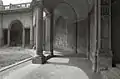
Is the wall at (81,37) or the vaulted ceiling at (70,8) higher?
the vaulted ceiling at (70,8)

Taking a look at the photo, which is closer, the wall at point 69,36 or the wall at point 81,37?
the wall at point 81,37

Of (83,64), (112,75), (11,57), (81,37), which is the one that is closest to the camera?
(112,75)

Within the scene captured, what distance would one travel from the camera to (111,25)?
4.55 meters

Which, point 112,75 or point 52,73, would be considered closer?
point 112,75

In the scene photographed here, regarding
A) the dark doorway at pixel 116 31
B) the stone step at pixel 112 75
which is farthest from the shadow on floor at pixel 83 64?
the dark doorway at pixel 116 31

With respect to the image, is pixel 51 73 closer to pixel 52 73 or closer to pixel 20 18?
pixel 52 73

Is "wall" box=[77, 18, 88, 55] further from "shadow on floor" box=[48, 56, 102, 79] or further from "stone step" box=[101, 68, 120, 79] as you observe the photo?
"stone step" box=[101, 68, 120, 79]

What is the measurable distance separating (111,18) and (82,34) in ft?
15.9

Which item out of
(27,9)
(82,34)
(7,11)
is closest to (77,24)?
(82,34)

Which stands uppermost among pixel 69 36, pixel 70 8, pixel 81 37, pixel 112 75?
pixel 70 8

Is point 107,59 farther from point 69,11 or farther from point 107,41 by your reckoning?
point 69,11

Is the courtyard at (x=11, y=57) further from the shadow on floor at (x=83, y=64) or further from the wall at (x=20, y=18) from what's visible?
the wall at (x=20, y=18)

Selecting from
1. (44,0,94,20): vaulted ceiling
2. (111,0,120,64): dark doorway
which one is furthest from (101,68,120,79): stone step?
(44,0,94,20): vaulted ceiling

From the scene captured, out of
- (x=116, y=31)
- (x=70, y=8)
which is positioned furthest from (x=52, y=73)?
(x=70, y=8)
